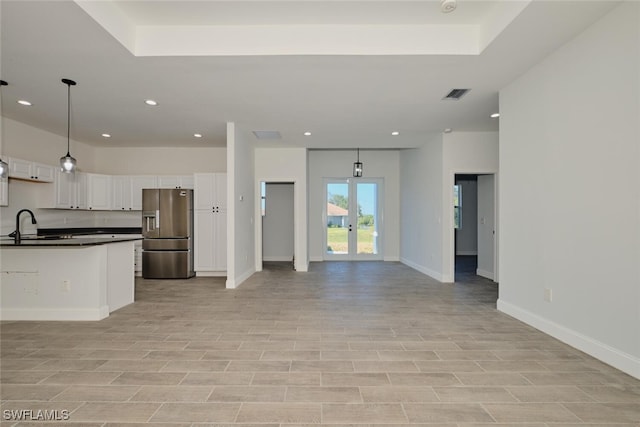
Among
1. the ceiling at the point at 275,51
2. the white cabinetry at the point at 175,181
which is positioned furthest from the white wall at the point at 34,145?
the white cabinetry at the point at 175,181

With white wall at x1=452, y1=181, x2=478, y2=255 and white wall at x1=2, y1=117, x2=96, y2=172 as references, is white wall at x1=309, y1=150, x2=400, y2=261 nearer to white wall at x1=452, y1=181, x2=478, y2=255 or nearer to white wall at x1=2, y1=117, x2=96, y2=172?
white wall at x1=452, y1=181, x2=478, y2=255

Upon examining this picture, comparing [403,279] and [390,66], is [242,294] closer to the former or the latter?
[403,279]

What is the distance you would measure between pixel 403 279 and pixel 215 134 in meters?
4.40

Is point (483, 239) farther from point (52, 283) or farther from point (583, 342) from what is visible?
point (52, 283)

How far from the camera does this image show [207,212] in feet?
19.9

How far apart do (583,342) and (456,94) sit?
9.53ft

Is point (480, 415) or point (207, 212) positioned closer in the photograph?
point (480, 415)

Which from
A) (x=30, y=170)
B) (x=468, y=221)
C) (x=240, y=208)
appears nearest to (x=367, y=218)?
(x=468, y=221)

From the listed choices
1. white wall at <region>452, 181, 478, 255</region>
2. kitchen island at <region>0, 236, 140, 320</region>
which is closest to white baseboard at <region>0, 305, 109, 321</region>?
kitchen island at <region>0, 236, 140, 320</region>

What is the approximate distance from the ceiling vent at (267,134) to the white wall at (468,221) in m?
6.42

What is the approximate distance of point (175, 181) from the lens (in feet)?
20.9

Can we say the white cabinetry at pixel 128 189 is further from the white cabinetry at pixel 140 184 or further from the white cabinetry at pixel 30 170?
the white cabinetry at pixel 30 170

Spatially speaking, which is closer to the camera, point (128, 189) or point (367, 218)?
point (128, 189)

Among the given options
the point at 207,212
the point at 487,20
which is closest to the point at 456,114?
the point at 487,20
